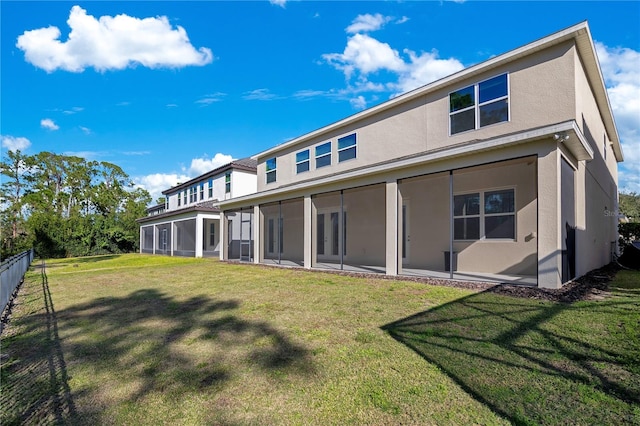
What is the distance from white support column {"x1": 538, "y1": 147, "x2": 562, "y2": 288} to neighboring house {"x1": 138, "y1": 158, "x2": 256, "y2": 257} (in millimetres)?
14648

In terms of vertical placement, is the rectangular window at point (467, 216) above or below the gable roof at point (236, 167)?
below

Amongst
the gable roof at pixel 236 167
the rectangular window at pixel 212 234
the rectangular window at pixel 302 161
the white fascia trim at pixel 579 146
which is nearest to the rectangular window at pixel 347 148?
the rectangular window at pixel 302 161

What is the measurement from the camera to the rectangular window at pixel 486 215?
9.46 meters

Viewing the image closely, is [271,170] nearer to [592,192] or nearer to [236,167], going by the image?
[236,167]

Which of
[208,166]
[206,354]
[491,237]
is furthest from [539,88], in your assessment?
[208,166]

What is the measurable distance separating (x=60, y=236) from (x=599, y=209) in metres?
31.9

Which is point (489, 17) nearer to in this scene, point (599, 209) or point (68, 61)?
point (599, 209)

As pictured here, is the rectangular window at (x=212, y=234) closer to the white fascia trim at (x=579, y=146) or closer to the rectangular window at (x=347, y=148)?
the rectangular window at (x=347, y=148)

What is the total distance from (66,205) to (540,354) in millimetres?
42030

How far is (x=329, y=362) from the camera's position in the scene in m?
3.48

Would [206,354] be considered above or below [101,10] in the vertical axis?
below

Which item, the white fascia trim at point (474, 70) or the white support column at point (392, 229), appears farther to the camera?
the white support column at point (392, 229)

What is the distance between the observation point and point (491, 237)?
386 inches

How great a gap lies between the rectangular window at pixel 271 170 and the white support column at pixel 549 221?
1229 centimetres
